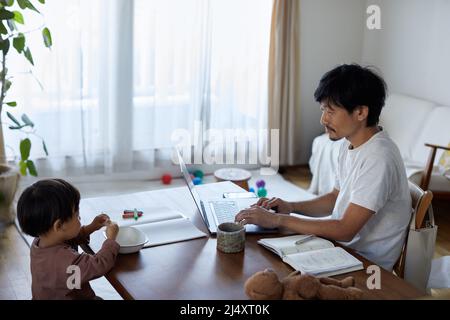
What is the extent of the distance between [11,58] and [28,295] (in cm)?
178

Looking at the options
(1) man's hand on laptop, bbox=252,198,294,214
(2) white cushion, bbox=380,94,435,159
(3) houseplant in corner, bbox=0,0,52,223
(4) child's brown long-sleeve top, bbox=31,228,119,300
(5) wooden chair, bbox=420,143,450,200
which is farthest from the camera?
(2) white cushion, bbox=380,94,435,159

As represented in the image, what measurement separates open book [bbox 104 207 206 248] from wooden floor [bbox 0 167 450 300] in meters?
0.86

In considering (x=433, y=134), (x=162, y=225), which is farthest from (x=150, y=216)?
(x=433, y=134)

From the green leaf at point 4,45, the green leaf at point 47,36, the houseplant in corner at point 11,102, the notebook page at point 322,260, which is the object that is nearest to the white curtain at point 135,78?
the houseplant in corner at point 11,102

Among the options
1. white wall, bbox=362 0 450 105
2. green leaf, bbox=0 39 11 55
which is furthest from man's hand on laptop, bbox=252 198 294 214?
white wall, bbox=362 0 450 105

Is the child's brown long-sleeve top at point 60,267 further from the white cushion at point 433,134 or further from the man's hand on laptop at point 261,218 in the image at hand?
the white cushion at point 433,134

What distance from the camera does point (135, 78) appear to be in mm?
4461

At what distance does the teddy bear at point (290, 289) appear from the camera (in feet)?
5.01

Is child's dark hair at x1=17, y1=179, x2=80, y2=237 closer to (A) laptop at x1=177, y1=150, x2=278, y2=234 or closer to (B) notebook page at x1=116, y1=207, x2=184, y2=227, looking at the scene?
(B) notebook page at x1=116, y1=207, x2=184, y2=227

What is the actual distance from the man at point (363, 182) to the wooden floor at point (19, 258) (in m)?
1.29

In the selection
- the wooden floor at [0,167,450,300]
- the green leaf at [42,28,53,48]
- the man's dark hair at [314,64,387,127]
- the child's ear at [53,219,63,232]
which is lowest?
the wooden floor at [0,167,450,300]

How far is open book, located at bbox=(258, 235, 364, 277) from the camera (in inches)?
69.6

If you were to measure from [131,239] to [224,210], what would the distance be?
42cm

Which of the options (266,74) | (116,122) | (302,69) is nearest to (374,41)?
(302,69)
